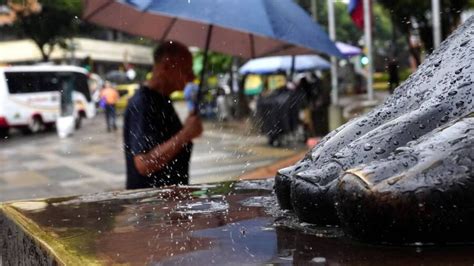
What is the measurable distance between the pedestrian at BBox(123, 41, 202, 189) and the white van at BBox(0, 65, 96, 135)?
22.0 m

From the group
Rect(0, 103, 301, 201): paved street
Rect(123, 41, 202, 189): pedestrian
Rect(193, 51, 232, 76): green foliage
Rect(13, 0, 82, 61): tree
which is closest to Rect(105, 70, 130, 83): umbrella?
Rect(193, 51, 232, 76): green foliage

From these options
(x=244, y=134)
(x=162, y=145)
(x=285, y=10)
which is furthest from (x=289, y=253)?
(x=244, y=134)

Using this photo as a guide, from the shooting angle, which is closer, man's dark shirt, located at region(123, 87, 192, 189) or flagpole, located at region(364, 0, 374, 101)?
man's dark shirt, located at region(123, 87, 192, 189)

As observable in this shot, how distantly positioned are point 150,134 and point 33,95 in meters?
23.9

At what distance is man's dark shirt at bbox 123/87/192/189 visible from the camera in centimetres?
391

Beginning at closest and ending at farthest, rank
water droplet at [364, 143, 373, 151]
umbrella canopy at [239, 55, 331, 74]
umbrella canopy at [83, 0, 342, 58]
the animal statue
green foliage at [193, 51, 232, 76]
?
the animal statue, water droplet at [364, 143, 373, 151], umbrella canopy at [83, 0, 342, 58], umbrella canopy at [239, 55, 331, 74], green foliage at [193, 51, 232, 76]

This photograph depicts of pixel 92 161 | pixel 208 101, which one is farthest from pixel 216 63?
pixel 92 161

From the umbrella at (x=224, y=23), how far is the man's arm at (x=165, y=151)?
66cm

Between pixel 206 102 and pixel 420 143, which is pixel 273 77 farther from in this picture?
pixel 420 143

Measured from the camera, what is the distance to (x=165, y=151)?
392cm

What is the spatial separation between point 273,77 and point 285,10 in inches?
822

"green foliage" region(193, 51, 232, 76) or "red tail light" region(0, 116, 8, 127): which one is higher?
"green foliage" region(193, 51, 232, 76)

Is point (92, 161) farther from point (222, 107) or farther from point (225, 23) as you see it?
point (222, 107)

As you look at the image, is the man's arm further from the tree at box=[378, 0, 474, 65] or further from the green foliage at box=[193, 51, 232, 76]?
the green foliage at box=[193, 51, 232, 76]
